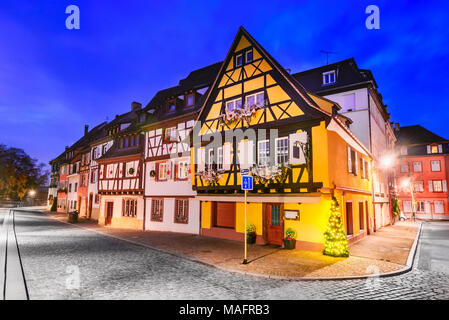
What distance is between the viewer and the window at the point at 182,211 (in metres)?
18.7

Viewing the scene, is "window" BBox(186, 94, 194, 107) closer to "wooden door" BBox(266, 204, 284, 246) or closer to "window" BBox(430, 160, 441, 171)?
"wooden door" BBox(266, 204, 284, 246)

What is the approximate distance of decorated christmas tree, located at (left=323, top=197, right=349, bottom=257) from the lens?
11.1 meters

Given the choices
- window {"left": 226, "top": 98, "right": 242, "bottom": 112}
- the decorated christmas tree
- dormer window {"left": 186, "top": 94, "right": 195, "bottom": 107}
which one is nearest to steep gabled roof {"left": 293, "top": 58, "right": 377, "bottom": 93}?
window {"left": 226, "top": 98, "right": 242, "bottom": 112}

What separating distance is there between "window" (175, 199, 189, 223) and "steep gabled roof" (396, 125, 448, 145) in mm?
40579

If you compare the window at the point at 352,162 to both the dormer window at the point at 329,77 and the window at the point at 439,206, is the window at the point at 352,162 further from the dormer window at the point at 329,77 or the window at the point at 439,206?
the window at the point at 439,206

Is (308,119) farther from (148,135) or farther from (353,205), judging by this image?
(148,135)

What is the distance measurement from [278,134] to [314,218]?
4401mm

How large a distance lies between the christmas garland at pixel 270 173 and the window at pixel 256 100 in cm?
377

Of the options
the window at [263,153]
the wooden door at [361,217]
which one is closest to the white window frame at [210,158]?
the window at [263,153]

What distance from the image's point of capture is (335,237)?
11289 millimetres

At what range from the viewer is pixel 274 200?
506 inches

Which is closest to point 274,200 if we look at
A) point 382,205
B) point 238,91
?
point 238,91

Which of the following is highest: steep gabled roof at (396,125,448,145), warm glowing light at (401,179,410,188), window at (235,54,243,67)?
steep gabled roof at (396,125,448,145)

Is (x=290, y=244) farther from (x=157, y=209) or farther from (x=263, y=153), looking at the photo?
(x=157, y=209)
